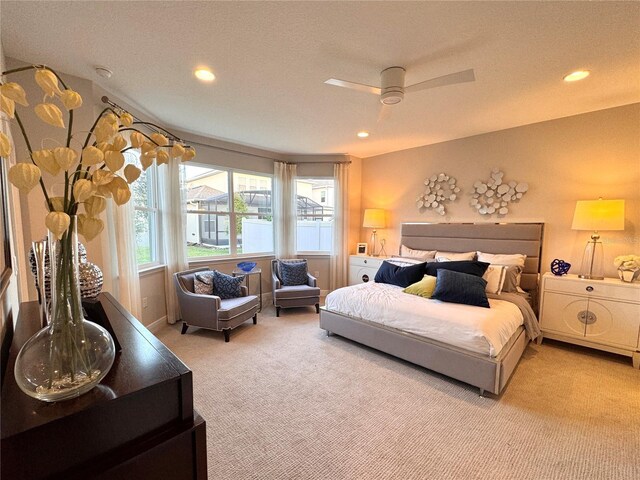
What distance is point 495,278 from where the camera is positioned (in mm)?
3121

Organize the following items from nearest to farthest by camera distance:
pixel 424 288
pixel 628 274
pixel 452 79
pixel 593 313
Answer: pixel 452 79 → pixel 628 274 → pixel 593 313 → pixel 424 288

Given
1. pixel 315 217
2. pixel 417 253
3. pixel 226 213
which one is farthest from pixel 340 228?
pixel 226 213

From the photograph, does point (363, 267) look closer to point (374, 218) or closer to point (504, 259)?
point (374, 218)

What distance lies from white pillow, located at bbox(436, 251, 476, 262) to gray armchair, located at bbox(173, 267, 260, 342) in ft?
8.55

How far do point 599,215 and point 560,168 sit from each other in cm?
75

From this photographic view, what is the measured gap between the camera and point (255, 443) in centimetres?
181

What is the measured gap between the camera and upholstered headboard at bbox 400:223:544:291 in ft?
11.2

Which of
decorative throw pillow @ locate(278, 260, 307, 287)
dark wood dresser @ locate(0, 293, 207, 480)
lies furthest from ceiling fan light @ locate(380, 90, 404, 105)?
decorative throw pillow @ locate(278, 260, 307, 287)

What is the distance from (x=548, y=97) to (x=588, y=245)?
170 cm

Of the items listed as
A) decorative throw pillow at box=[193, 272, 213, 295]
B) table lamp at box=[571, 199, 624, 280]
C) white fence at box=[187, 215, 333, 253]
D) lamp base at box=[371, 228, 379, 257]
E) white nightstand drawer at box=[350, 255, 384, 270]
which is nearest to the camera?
table lamp at box=[571, 199, 624, 280]

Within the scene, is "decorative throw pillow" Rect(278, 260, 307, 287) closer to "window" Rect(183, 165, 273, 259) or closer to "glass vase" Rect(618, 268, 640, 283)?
"window" Rect(183, 165, 273, 259)

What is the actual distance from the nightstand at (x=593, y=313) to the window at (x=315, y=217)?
128 inches

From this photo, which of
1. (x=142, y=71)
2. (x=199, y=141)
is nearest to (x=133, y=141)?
(x=142, y=71)

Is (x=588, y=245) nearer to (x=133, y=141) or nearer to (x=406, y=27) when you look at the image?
(x=406, y=27)
